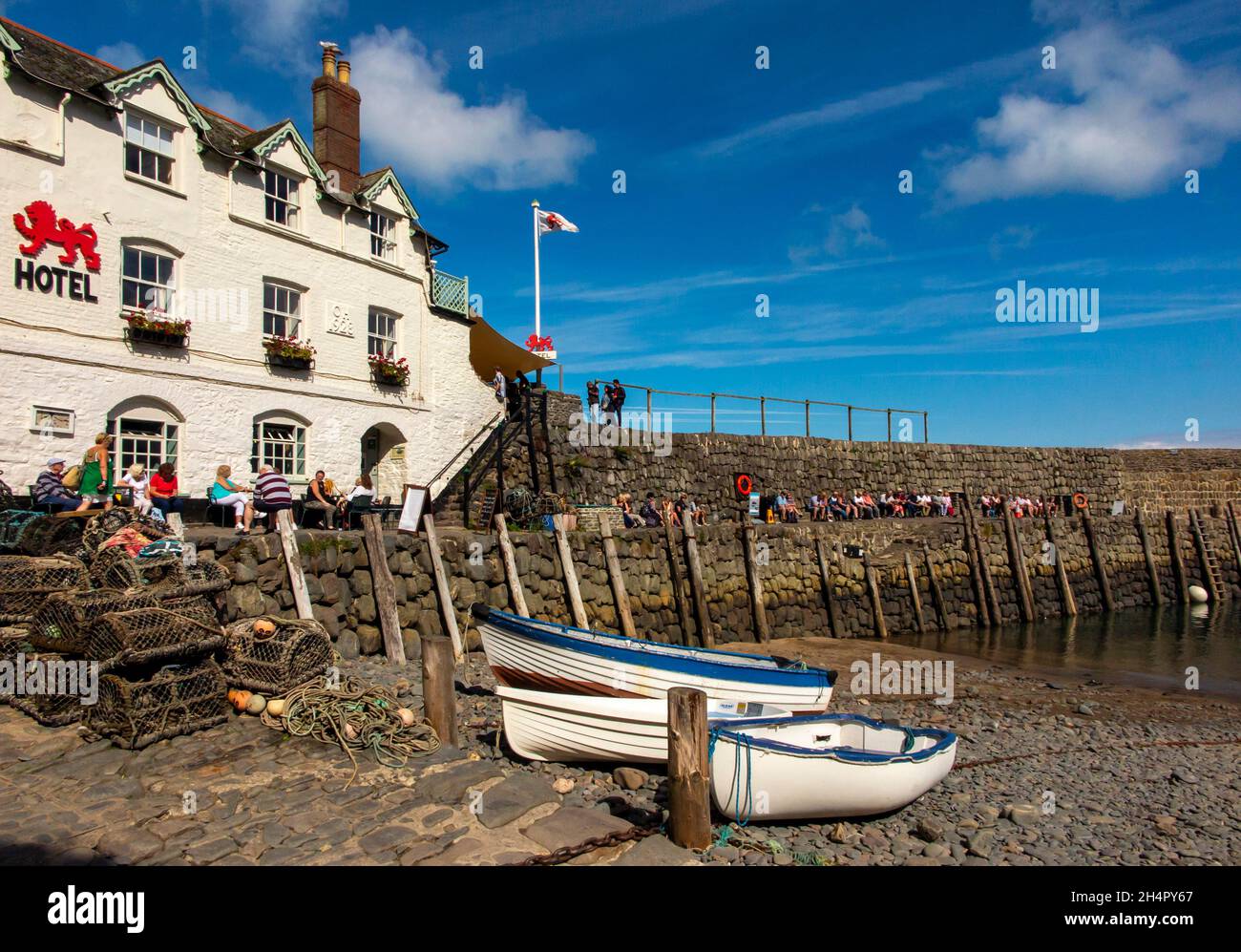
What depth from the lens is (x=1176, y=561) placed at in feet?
96.1

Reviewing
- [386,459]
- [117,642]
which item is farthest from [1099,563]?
[117,642]

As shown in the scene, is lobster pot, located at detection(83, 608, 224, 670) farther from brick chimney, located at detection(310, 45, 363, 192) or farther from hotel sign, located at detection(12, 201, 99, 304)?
brick chimney, located at detection(310, 45, 363, 192)

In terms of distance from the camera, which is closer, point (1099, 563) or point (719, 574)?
point (719, 574)

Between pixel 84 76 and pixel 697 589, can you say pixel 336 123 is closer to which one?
pixel 84 76

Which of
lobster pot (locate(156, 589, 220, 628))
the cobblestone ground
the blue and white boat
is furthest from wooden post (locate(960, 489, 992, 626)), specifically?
lobster pot (locate(156, 589, 220, 628))

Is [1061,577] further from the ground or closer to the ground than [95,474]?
closer to the ground

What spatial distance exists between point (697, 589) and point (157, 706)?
37.6 ft

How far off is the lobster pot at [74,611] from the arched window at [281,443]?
31.2ft

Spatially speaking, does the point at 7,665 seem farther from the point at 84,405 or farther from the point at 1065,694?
the point at 1065,694

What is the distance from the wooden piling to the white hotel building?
25592 millimetres

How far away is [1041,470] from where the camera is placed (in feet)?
118

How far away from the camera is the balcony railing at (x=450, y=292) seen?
71.9 ft

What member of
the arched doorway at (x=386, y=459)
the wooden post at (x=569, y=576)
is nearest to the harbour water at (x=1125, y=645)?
the wooden post at (x=569, y=576)
